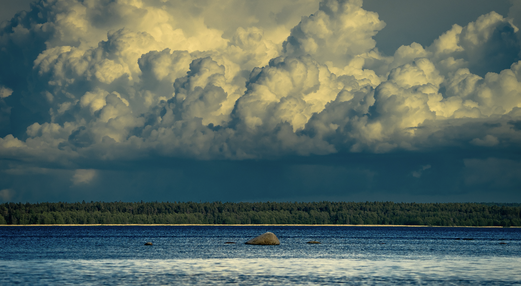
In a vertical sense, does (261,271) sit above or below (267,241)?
below

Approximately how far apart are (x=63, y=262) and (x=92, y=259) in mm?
→ 7049

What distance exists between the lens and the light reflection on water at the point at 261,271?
59.0 m

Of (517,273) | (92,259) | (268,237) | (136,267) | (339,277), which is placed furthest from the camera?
(268,237)

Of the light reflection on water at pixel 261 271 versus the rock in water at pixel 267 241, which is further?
the rock in water at pixel 267 241

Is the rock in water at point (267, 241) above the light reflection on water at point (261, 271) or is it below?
above

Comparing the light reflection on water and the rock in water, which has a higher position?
the rock in water

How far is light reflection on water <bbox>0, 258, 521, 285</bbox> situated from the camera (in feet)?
194

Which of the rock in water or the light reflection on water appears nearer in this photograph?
the light reflection on water

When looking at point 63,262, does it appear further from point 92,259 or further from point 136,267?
point 136,267

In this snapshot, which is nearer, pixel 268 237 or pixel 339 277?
pixel 339 277

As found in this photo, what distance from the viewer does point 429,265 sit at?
79375 mm

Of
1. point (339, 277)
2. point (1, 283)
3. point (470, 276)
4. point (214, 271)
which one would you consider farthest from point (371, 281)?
point (1, 283)

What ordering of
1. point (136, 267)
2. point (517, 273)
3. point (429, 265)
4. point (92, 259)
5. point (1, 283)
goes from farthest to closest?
point (92, 259) < point (429, 265) < point (136, 267) < point (517, 273) < point (1, 283)

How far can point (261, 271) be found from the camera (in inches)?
2704
